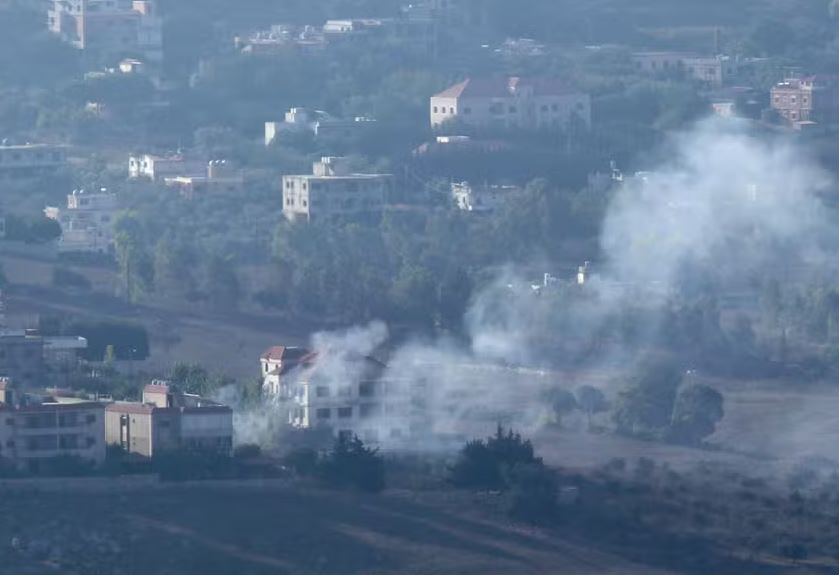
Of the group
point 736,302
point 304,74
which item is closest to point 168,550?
point 736,302

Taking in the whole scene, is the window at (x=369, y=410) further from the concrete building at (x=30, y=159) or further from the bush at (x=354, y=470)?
the concrete building at (x=30, y=159)

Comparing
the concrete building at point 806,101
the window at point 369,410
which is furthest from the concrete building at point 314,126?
the window at point 369,410

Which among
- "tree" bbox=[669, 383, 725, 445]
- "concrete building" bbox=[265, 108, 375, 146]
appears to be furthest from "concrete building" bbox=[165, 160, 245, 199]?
"tree" bbox=[669, 383, 725, 445]

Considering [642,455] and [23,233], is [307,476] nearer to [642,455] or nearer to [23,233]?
[642,455]

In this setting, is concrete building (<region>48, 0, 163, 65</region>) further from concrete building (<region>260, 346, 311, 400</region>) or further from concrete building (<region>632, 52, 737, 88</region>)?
concrete building (<region>260, 346, 311, 400</region>)

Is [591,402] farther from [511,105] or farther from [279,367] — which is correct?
[511,105]

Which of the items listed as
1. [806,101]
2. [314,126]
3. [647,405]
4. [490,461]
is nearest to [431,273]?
[647,405]
